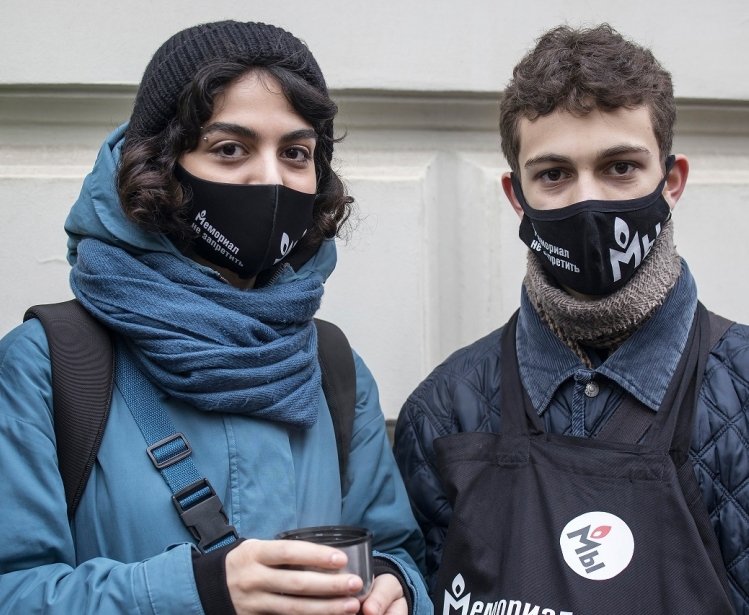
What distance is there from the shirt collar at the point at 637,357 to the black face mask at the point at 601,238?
12cm

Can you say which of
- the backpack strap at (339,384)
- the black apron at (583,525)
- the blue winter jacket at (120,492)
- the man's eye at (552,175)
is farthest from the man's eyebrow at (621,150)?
the blue winter jacket at (120,492)

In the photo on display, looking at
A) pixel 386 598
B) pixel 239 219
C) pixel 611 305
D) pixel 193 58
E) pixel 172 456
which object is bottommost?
pixel 386 598

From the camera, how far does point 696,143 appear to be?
3.09 meters

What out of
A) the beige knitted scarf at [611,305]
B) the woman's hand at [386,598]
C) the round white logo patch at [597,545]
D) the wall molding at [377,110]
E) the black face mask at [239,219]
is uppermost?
the wall molding at [377,110]

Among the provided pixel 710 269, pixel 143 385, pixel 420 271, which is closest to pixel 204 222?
pixel 143 385

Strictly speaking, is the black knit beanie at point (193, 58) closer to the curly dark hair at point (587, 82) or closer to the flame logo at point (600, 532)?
the curly dark hair at point (587, 82)

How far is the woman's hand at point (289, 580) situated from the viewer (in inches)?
57.2

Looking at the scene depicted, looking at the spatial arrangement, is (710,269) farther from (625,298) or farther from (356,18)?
(356,18)

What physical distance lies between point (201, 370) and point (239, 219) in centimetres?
31

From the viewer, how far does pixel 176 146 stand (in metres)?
1.90

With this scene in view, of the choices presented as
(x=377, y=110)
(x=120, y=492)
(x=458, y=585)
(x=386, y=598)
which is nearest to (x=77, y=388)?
(x=120, y=492)

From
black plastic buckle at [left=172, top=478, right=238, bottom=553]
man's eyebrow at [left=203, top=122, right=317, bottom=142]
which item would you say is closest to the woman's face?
man's eyebrow at [left=203, top=122, right=317, bottom=142]

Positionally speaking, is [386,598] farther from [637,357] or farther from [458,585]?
[637,357]

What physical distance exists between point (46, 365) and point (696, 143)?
219 cm
